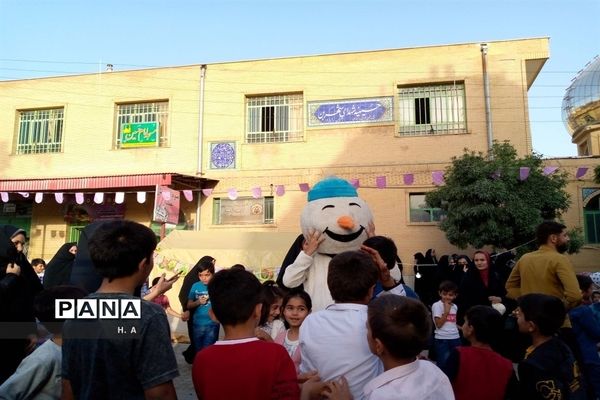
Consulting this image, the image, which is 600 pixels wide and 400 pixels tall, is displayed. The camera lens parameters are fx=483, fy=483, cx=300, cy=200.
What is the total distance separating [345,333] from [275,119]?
13.0m

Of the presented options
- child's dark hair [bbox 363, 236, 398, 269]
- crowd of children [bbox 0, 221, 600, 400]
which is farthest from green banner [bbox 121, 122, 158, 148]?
crowd of children [bbox 0, 221, 600, 400]

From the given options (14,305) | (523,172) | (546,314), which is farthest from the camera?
(523,172)

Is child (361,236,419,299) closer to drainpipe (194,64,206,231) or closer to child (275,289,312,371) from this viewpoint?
child (275,289,312,371)

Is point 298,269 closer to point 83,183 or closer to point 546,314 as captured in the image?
point 546,314

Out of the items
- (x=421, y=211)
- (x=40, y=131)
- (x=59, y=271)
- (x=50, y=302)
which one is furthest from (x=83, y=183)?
(x=50, y=302)

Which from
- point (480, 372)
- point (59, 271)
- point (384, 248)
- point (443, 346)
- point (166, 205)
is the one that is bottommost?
point (443, 346)

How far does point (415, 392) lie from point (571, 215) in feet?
44.2

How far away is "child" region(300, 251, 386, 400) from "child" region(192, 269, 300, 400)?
216 mm

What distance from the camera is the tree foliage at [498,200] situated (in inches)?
411

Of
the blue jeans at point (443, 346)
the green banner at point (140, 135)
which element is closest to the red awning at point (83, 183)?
the green banner at point (140, 135)

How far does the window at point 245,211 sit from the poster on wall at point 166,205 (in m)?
1.21

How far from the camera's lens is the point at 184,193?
46.3 feet

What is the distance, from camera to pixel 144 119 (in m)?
15.7

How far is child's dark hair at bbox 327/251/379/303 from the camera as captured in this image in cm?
237
